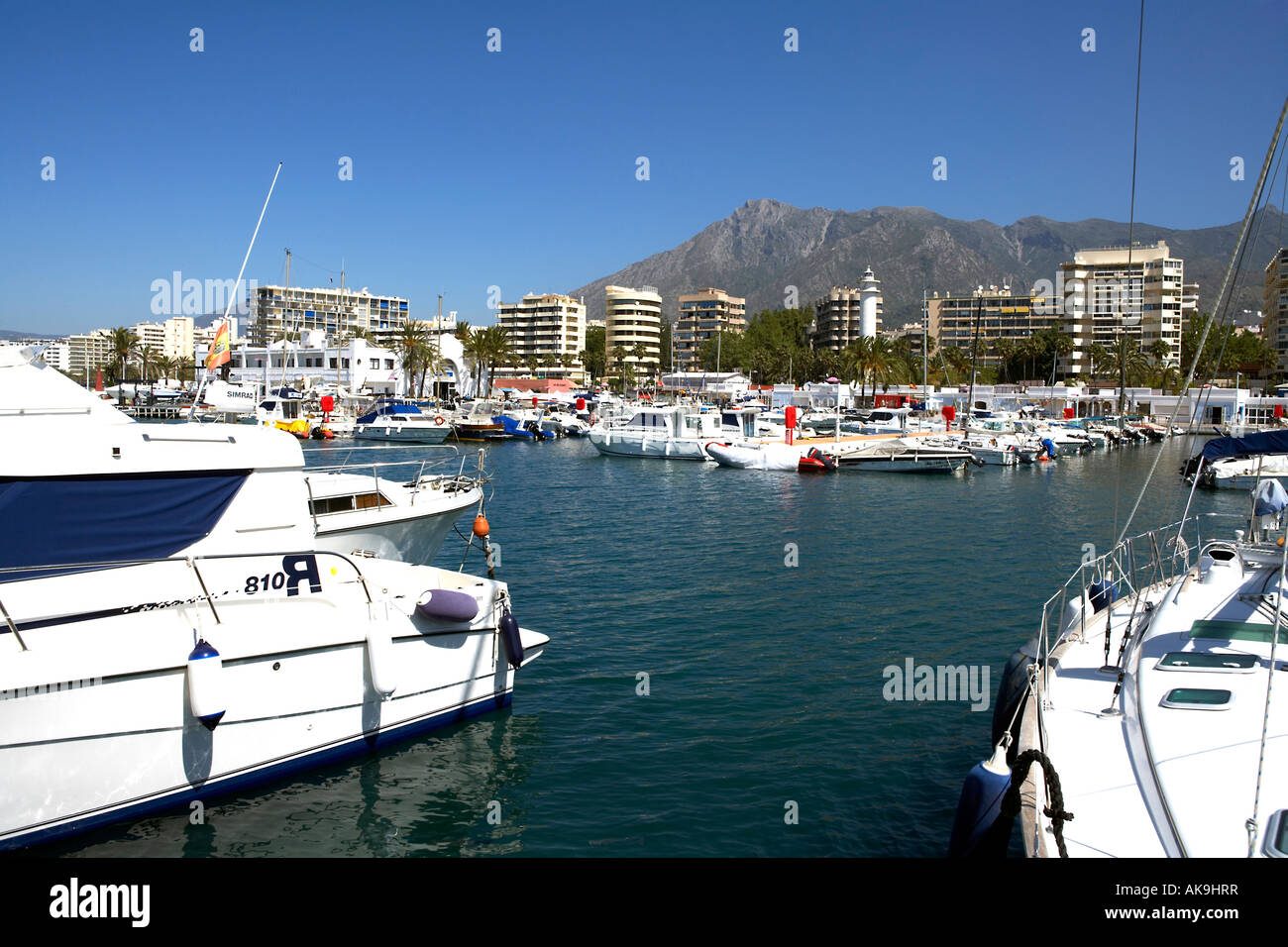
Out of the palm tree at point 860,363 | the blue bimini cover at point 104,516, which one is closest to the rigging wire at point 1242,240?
the blue bimini cover at point 104,516

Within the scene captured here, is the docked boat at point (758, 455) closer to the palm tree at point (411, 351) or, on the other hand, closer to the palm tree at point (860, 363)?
the palm tree at point (860, 363)

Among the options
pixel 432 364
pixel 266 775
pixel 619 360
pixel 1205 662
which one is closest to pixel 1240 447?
pixel 1205 662

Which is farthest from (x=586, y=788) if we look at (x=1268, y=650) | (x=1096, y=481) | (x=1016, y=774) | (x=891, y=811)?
(x=1096, y=481)

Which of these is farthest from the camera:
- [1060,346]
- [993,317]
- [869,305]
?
[993,317]

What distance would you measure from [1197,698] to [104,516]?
42.6 feet

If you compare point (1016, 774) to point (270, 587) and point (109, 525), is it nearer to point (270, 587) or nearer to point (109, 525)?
point (270, 587)

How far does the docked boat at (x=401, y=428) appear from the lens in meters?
74.2

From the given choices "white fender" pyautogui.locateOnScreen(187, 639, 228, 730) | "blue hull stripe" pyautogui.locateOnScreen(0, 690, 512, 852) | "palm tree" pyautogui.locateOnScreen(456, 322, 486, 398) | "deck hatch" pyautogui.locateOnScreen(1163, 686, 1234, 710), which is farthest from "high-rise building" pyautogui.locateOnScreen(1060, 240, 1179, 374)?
"white fender" pyautogui.locateOnScreen(187, 639, 228, 730)

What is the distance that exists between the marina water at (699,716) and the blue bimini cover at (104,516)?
3.58 meters

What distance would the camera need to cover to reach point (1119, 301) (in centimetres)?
15138

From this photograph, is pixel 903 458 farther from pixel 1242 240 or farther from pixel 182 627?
pixel 182 627

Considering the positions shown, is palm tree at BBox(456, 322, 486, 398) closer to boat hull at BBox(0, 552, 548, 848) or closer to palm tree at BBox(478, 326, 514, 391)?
palm tree at BBox(478, 326, 514, 391)

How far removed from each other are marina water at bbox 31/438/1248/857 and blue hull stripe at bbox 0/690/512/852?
143 mm
